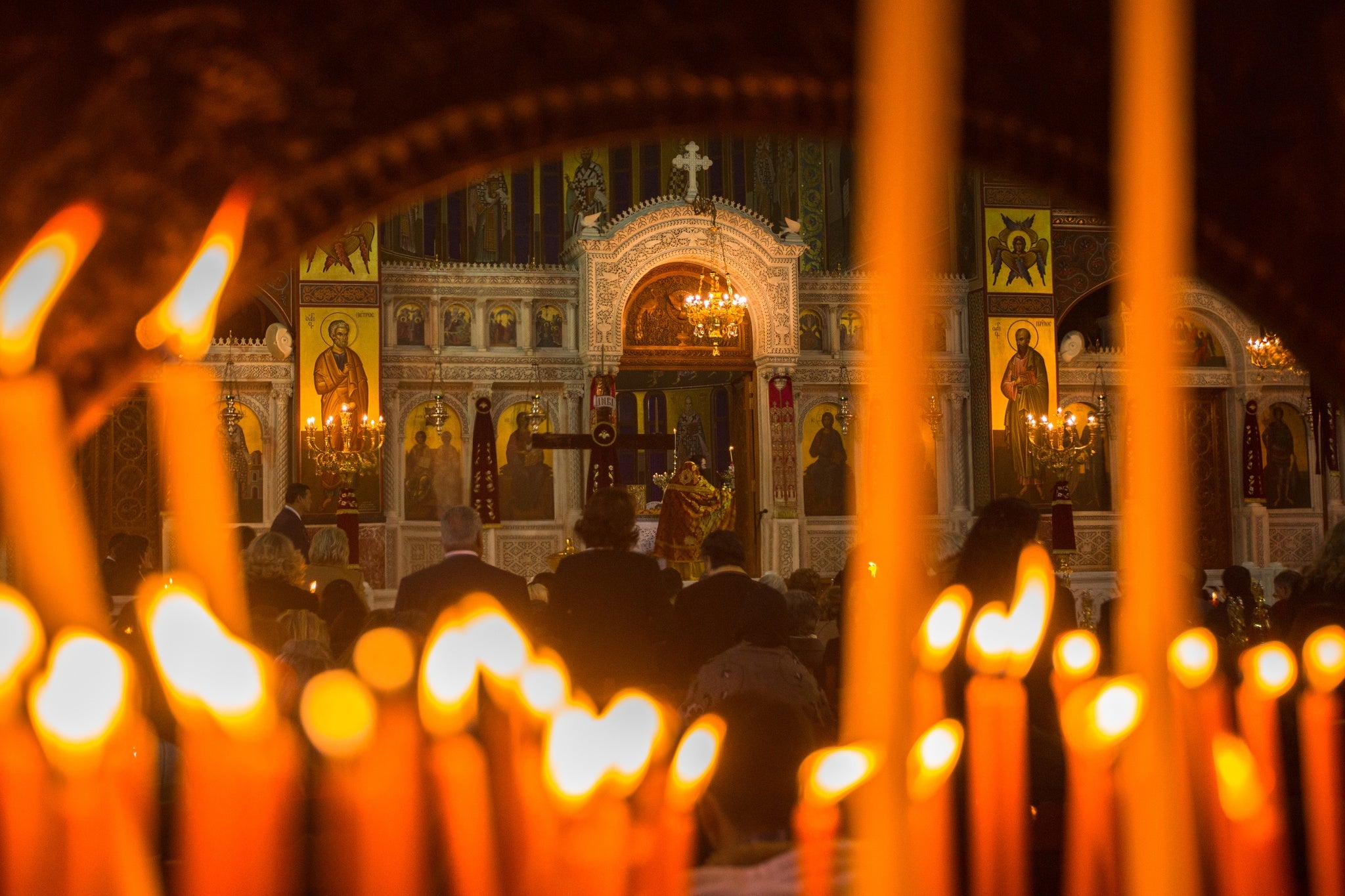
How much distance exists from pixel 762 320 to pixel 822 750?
12713mm

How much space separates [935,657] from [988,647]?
13 cm

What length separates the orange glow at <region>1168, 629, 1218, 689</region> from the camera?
10.7ft

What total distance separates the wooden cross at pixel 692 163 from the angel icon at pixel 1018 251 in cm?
351

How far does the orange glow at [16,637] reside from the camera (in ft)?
5.40

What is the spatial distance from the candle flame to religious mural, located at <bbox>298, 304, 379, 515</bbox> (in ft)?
37.6

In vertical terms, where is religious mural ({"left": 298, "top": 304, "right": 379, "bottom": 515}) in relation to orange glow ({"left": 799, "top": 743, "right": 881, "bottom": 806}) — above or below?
above

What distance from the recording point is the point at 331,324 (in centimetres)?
1429

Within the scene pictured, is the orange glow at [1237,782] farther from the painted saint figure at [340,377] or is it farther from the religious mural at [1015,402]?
the religious mural at [1015,402]

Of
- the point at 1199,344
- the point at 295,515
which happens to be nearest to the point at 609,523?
the point at 295,515

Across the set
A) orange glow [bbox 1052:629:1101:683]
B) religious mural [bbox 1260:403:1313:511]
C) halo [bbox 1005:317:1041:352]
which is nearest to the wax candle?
orange glow [bbox 1052:629:1101:683]

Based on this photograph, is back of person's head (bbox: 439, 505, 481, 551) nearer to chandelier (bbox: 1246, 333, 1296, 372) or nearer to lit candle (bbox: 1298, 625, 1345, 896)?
lit candle (bbox: 1298, 625, 1345, 896)

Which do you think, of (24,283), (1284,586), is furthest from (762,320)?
(24,283)

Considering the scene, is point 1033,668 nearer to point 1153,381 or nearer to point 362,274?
point 1153,381

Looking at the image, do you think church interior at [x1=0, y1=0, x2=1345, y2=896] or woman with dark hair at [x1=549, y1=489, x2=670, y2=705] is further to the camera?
woman with dark hair at [x1=549, y1=489, x2=670, y2=705]
